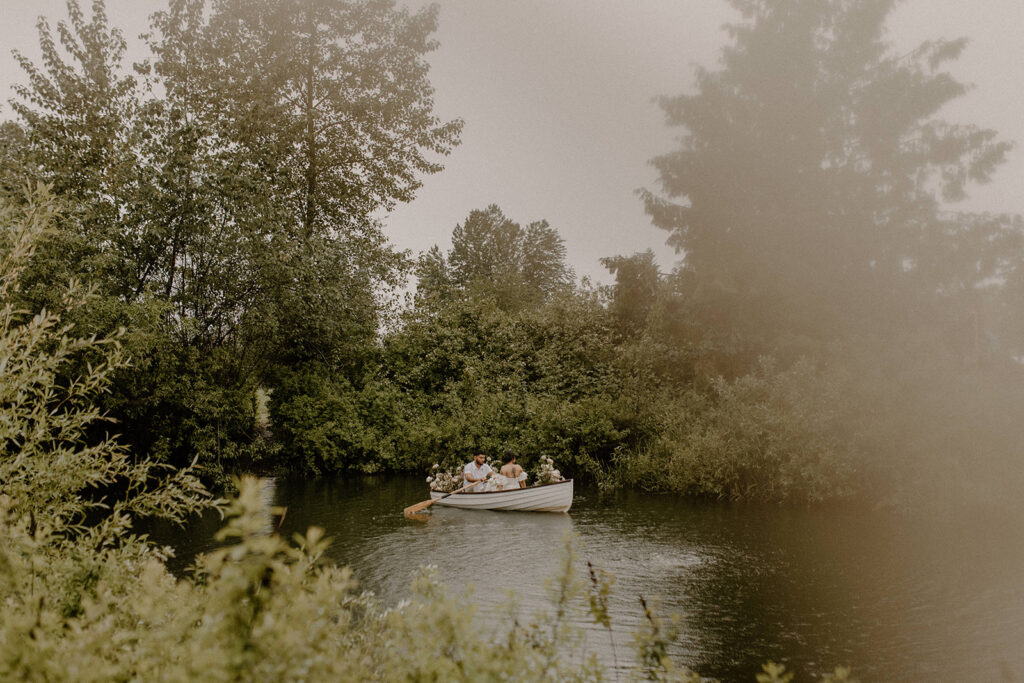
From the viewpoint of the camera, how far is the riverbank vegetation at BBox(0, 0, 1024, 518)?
61.8 ft

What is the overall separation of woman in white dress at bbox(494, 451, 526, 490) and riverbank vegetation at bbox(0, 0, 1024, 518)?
18.1ft

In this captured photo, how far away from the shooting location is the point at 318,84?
85.5 feet

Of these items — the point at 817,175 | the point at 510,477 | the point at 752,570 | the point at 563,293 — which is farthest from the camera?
the point at 563,293

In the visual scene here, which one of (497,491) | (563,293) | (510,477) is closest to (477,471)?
(510,477)

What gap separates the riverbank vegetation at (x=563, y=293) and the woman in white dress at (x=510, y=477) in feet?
18.1

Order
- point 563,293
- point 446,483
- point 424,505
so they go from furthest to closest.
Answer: point 563,293 < point 446,483 < point 424,505

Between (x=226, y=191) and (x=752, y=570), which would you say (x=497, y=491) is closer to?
(x=752, y=570)

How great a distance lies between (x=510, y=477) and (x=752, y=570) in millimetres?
7806

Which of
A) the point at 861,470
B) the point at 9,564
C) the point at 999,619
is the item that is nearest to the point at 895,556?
the point at 999,619

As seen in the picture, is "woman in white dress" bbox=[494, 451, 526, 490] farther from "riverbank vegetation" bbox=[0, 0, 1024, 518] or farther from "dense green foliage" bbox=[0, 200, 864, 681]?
"dense green foliage" bbox=[0, 200, 864, 681]

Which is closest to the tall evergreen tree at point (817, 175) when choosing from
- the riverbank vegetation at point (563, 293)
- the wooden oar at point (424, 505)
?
the riverbank vegetation at point (563, 293)

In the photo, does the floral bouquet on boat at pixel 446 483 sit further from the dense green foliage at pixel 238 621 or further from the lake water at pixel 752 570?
the dense green foliage at pixel 238 621

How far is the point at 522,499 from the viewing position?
716 inches

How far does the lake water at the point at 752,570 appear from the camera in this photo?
851 centimetres
